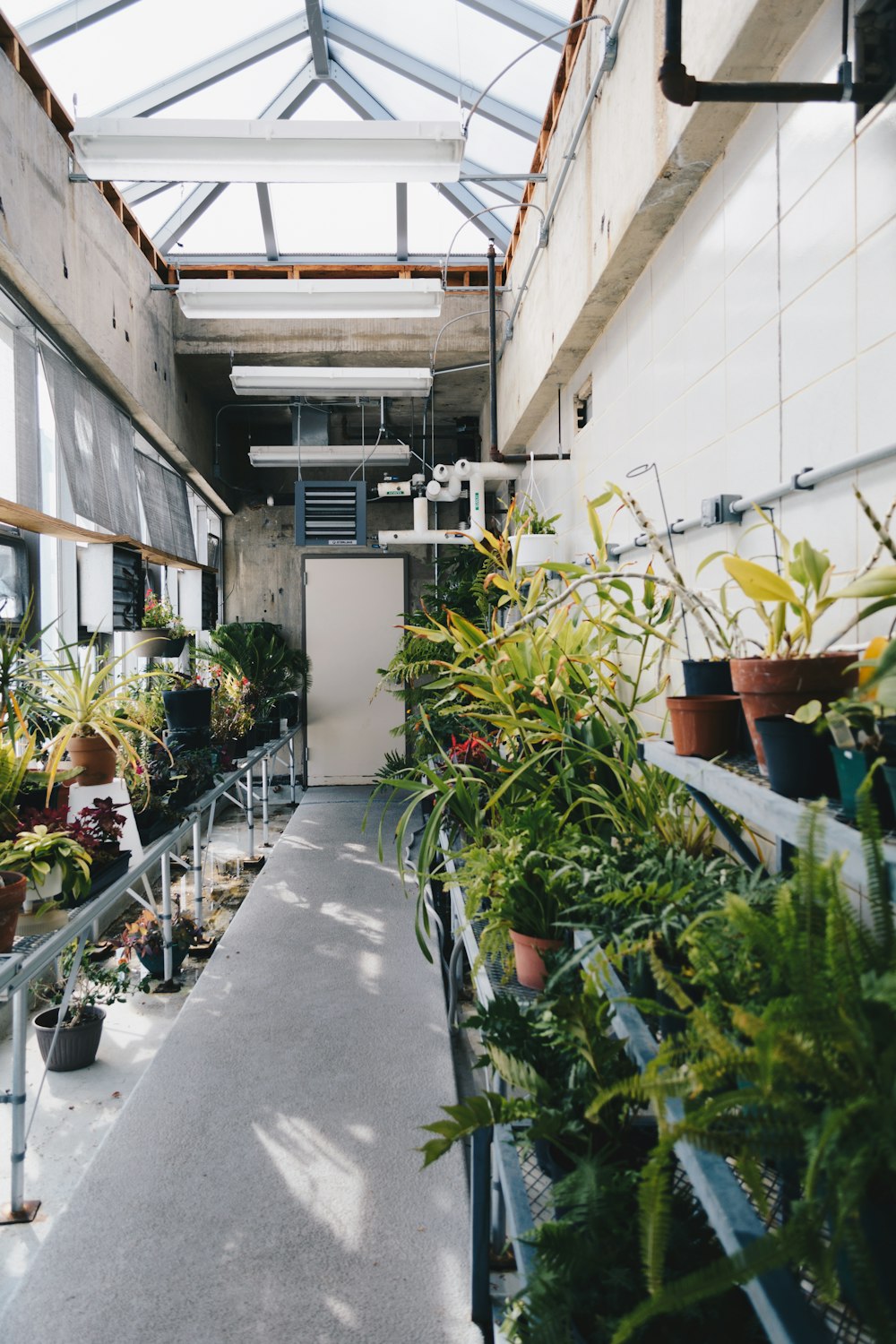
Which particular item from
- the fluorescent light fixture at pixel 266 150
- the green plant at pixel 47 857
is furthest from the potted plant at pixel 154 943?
the fluorescent light fixture at pixel 266 150

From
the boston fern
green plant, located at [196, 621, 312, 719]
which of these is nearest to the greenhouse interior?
the boston fern

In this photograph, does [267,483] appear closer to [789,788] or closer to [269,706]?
[269,706]

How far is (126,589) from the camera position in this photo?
4117 mm

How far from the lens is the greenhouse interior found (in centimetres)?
85

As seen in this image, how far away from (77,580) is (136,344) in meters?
1.27

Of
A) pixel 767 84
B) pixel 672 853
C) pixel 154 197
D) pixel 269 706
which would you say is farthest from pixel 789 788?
pixel 269 706

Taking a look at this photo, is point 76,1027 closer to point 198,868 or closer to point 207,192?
point 198,868

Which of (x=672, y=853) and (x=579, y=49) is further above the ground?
(x=579, y=49)

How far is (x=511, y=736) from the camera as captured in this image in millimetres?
2219

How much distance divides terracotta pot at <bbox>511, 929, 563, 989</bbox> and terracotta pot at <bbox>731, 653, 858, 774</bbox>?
2.30 ft

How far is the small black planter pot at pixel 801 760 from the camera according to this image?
3.12 ft

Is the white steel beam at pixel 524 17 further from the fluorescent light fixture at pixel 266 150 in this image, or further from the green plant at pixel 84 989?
the green plant at pixel 84 989

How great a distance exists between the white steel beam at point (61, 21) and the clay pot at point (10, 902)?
2.97 meters

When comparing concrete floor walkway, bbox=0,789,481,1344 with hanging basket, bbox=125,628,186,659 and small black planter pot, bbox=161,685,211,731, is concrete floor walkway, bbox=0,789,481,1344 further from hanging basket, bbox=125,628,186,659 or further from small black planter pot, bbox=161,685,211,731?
hanging basket, bbox=125,628,186,659
